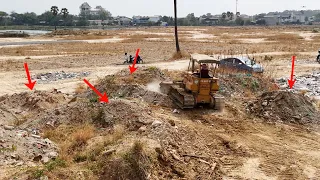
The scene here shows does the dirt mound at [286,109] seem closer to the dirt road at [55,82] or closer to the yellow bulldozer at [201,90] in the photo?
the yellow bulldozer at [201,90]

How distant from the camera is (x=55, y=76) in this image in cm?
2783

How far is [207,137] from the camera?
12.8 m

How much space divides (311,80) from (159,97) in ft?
39.1

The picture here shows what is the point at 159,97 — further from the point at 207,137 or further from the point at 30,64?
the point at 30,64

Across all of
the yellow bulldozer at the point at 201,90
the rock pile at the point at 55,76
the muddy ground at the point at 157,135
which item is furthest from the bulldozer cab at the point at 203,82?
the rock pile at the point at 55,76

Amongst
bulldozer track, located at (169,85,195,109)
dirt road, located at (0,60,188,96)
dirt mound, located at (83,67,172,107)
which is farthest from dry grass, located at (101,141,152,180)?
dirt road, located at (0,60,188,96)

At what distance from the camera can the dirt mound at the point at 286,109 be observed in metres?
15.1

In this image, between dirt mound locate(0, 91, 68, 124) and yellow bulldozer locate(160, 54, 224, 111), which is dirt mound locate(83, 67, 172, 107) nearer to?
yellow bulldozer locate(160, 54, 224, 111)

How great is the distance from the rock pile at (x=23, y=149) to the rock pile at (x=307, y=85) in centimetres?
1422

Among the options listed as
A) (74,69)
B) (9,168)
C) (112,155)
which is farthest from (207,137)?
(74,69)

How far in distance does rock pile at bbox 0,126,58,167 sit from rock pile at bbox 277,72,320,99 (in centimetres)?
1422

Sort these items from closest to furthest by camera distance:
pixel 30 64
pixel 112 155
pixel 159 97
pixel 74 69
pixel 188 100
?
pixel 112 155, pixel 188 100, pixel 159 97, pixel 74 69, pixel 30 64

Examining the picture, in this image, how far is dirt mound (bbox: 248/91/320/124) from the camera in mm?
15117

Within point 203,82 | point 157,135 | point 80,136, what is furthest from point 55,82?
point 157,135
